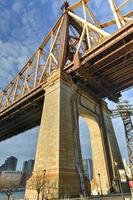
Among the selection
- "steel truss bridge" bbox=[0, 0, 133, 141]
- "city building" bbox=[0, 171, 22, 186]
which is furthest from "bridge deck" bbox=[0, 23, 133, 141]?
"city building" bbox=[0, 171, 22, 186]

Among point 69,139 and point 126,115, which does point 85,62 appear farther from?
point 126,115

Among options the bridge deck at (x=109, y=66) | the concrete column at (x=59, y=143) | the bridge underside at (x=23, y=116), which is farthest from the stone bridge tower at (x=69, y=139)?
the bridge underside at (x=23, y=116)

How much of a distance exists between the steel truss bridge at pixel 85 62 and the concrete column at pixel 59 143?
10.8 ft

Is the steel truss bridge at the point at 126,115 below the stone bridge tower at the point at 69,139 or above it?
above

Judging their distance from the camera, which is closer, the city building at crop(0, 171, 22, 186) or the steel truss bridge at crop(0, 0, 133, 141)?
the steel truss bridge at crop(0, 0, 133, 141)

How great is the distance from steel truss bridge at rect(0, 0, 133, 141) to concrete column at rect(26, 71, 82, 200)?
328 centimetres

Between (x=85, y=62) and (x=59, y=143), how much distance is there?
902 cm

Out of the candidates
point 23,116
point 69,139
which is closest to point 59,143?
point 69,139

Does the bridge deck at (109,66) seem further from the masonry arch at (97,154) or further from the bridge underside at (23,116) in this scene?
the bridge underside at (23,116)

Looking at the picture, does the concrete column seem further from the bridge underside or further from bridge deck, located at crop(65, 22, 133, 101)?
the bridge underside

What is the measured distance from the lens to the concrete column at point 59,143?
1364cm

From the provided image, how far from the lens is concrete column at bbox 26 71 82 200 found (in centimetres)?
1364

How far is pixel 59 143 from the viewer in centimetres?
1482

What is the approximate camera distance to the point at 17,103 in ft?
90.1
